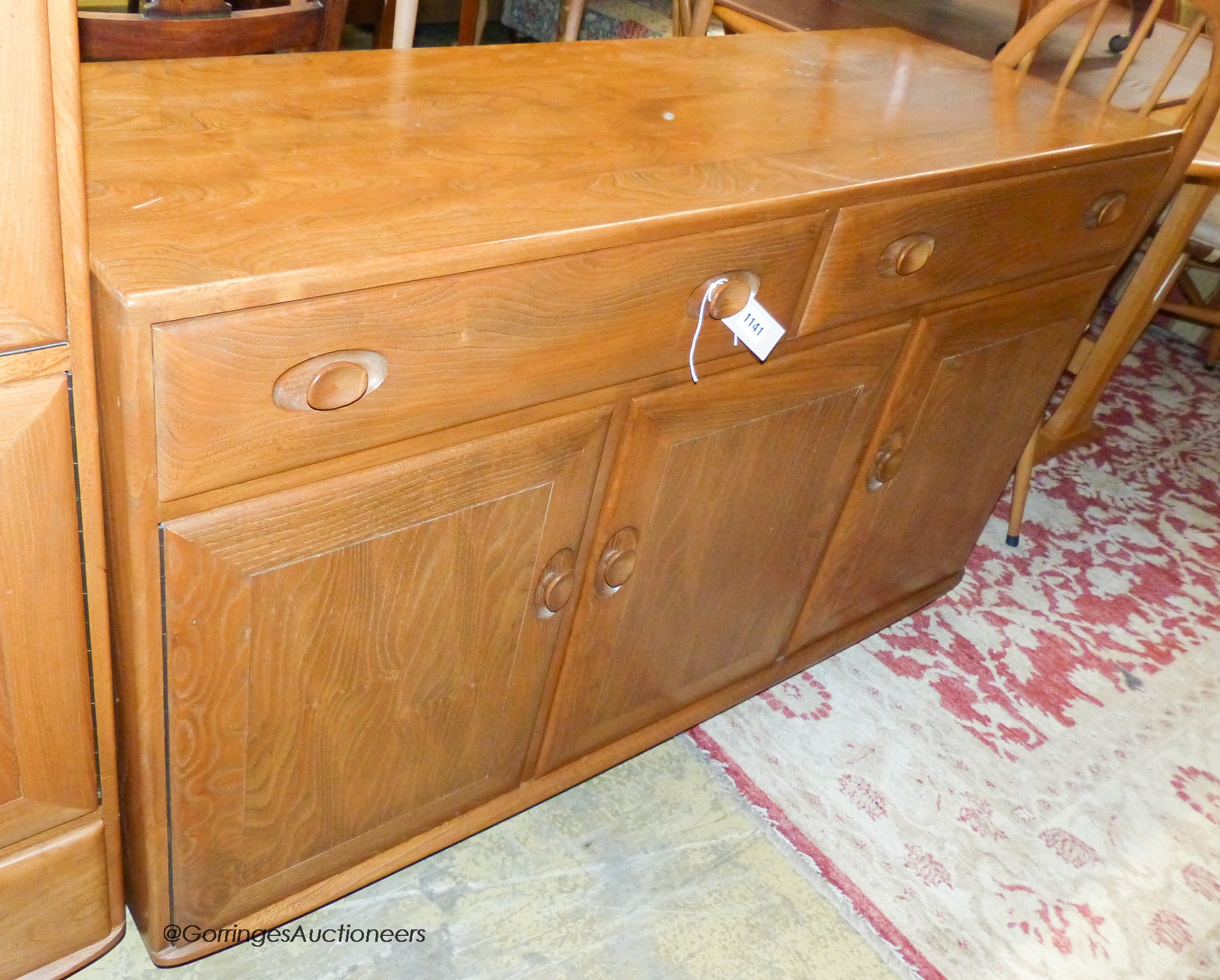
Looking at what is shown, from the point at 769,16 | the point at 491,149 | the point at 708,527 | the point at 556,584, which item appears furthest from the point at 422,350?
the point at 769,16

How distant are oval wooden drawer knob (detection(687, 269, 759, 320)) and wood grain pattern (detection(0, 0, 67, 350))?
0.55 meters

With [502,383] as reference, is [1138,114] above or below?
above

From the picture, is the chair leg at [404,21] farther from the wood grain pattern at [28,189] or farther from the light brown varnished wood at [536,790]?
the wood grain pattern at [28,189]

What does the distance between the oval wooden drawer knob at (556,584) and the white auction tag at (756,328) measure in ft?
0.91

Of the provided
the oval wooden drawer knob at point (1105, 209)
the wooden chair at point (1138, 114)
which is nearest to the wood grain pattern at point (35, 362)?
the oval wooden drawer knob at point (1105, 209)

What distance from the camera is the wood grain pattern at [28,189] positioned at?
2.03ft

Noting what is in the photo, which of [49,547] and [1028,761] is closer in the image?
[49,547]

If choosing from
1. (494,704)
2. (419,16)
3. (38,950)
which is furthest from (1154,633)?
(419,16)

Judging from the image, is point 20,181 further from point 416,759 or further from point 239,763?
point 416,759

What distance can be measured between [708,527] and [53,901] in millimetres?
755

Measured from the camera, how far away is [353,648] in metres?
1.01

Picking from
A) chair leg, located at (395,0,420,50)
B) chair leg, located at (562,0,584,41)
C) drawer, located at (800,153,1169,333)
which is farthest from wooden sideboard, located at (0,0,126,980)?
chair leg, located at (562,0,584,41)

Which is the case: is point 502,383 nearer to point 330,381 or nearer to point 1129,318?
A: point 330,381

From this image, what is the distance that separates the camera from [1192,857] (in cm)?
161
